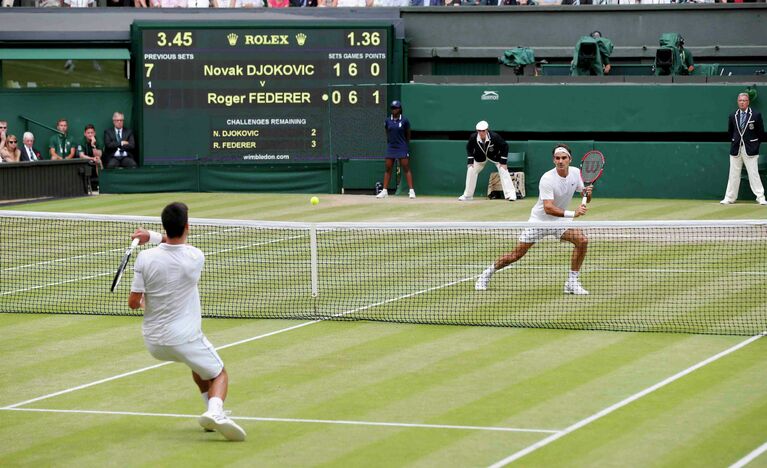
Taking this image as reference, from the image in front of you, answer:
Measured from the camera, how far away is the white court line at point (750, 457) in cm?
923

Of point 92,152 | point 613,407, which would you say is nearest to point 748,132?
point 92,152

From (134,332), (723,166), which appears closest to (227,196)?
(723,166)

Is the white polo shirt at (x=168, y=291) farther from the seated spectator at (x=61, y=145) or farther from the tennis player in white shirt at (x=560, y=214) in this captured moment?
the seated spectator at (x=61, y=145)

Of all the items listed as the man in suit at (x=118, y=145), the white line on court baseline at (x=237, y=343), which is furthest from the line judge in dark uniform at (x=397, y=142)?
the white line on court baseline at (x=237, y=343)

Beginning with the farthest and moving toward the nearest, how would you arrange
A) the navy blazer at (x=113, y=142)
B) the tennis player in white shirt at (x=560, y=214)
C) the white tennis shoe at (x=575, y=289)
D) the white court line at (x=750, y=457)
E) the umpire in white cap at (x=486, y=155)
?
the navy blazer at (x=113, y=142) < the umpire in white cap at (x=486, y=155) < the white tennis shoe at (x=575, y=289) < the tennis player in white shirt at (x=560, y=214) < the white court line at (x=750, y=457)

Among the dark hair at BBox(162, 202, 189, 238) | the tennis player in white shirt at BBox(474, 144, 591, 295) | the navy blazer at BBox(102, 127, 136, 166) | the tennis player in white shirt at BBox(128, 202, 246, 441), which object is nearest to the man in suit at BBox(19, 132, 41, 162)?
the navy blazer at BBox(102, 127, 136, 166)

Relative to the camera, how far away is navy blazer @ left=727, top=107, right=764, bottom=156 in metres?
26.7

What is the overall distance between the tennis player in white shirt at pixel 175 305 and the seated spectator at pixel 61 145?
2160 centimetres

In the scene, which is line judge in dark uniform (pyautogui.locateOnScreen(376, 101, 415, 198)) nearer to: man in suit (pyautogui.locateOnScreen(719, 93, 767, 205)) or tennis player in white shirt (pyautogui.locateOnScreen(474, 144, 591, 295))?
man in suit (pyautogui.locateOnScreen(719, 93, 767, 205))

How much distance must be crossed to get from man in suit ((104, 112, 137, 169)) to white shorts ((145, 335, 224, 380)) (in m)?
21.3

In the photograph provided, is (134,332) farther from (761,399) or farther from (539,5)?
(539,5)

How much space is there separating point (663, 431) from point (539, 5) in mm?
22971

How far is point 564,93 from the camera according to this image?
2911cm

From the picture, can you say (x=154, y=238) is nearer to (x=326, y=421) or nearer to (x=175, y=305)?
(x=175, y=305)
